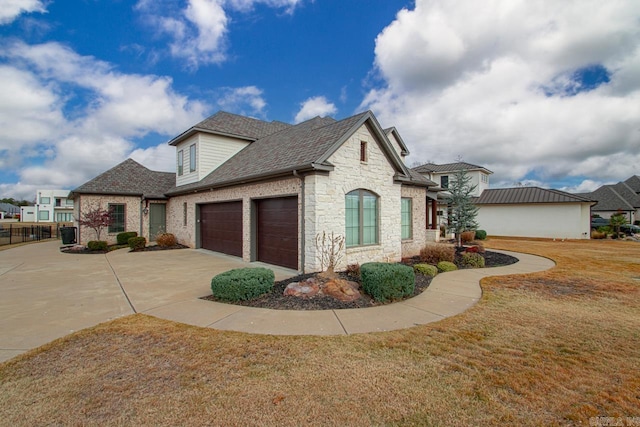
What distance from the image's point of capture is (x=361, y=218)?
372 inches

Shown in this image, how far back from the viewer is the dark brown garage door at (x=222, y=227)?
12141 mm

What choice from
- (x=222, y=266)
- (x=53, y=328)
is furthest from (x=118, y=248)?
(x=53, y=328)

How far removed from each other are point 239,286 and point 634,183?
193 ft

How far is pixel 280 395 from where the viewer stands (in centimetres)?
295

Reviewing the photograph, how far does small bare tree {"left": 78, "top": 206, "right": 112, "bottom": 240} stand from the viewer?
15.4 metres

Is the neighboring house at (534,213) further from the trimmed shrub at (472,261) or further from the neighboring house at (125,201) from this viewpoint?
the neighboring house at (125,201)

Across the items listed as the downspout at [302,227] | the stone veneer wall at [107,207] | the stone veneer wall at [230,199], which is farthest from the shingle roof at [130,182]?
the downspout at [302,227]

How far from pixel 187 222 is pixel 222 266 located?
23.6ft

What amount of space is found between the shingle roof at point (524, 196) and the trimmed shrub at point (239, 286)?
83.8 feet

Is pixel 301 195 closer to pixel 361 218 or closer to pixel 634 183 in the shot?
pixel 361 218

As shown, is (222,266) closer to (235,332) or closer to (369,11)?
(235,332)

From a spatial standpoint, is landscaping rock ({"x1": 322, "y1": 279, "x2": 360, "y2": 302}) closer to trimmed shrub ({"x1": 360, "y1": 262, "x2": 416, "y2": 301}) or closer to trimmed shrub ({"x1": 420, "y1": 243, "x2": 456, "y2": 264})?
trimmed shrub ({"x1": 360, "y1": 262, "x2": 416, "y2": 301})

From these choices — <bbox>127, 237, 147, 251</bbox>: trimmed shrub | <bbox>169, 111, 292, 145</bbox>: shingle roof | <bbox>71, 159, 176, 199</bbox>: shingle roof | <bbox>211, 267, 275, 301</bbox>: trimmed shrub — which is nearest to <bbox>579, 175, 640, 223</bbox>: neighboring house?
<bbox>169, 111, 292, 145</bbox>: shingle roof

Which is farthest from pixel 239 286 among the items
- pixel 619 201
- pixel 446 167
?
pixel 619 201
